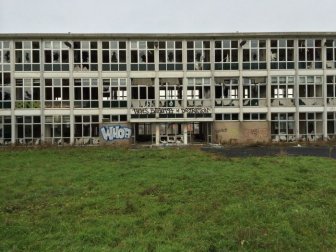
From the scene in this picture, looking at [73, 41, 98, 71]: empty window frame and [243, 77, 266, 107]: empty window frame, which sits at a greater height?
[73, 41, 98, 71]: empty window frame

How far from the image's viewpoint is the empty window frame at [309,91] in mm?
35250

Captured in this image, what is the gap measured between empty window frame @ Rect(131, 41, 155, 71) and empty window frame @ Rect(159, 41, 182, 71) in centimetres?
85

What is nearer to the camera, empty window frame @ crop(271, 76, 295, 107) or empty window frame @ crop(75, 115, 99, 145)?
empty window frame @ crop(75, 115, 99, 145)

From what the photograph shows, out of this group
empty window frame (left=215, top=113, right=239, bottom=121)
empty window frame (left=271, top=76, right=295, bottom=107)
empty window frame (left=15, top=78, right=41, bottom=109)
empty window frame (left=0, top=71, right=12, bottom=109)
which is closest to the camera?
empty window frame (left=0, top=71, right=12, bottom=109)

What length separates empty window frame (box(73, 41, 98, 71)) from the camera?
3494 cm

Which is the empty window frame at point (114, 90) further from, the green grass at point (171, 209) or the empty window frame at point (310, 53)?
the green grass at point (171, 209)

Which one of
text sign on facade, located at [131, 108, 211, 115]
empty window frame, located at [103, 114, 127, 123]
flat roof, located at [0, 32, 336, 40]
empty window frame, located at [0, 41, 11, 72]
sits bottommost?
empty window frame, located at [103, 114, 127, 123]

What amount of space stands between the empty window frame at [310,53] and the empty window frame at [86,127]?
1935cm

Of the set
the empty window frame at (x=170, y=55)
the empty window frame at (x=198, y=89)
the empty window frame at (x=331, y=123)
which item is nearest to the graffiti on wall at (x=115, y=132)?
the empty window frame at (x=198, y=89)

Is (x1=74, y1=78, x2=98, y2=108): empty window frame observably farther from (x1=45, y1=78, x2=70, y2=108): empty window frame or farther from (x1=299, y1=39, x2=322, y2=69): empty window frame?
(x1=299, y1=39, x2=322, y2=69): empty window frame

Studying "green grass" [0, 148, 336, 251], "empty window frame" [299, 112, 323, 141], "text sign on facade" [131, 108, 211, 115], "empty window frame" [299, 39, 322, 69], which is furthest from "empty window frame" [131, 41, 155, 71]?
"green grass" [0, 148, 336, 251]

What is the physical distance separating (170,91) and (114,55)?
5968 mm

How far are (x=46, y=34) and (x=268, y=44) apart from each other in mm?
19762

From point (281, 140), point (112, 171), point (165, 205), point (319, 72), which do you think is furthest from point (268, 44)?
point (165, 205)
